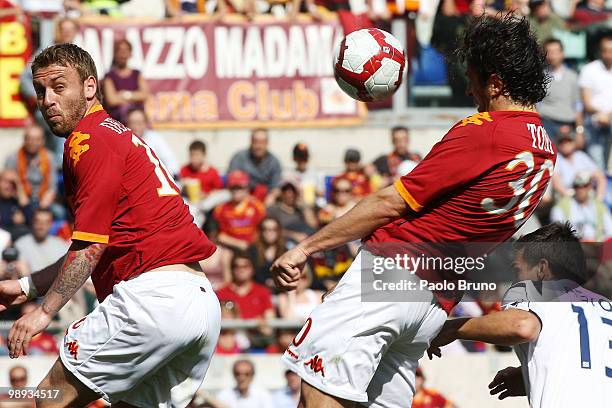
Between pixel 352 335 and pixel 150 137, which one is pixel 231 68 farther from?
pixel 352 335

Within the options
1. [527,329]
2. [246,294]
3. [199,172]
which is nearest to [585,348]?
[527,329]

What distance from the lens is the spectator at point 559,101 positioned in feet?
44.4

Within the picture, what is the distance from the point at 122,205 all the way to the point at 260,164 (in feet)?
23.3

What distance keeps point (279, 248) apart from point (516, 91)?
6.32m

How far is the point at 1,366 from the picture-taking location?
10.6 m

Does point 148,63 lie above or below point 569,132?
above

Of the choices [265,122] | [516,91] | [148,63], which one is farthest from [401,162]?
[516,91]

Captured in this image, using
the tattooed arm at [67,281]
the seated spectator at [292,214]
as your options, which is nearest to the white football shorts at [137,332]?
the tattooed arm at [67,281]

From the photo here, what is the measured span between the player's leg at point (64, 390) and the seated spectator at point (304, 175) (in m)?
7.22

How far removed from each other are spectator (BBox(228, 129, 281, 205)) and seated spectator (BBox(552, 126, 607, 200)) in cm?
325

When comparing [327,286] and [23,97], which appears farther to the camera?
[23,97]

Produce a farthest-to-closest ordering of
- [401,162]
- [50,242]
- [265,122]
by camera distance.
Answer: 1. [265,122]
2. [401,162]
3. [50,242]

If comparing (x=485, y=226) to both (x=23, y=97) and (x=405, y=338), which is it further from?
(x=23, y=97)

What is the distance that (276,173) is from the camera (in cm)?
1277
